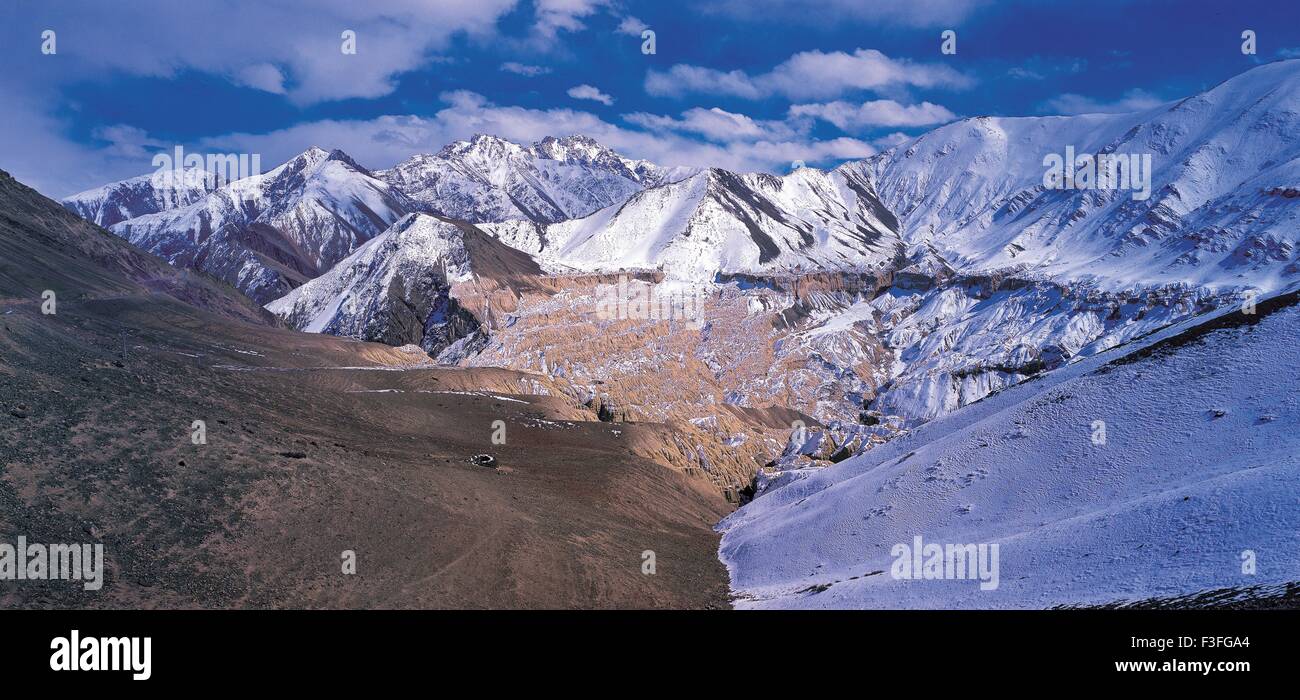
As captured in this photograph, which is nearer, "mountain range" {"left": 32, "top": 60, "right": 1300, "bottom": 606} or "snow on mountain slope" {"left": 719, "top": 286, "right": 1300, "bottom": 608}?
"snow on mountain slope" {"left": 719, "top": 286, "right": 1300, "bottom": 608}

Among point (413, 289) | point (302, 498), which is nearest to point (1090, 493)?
point (302, 498)

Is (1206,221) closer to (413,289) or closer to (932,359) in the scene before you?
(932,359)

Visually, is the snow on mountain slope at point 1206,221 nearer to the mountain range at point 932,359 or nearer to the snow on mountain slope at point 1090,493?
the mountain range at point 932,359

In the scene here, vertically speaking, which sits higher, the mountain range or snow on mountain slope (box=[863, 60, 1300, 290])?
snow on mountain slope (box=[863, 60, 1300, 290])

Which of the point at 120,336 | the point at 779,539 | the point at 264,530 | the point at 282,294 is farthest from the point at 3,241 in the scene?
the point at 282,294

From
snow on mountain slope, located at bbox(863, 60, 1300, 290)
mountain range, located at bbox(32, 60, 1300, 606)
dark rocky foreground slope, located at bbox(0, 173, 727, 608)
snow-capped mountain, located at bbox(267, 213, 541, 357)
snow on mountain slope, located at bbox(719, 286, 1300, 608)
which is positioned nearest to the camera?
snow on mountain slope, located at bbox(719, 286, 1300, 608)

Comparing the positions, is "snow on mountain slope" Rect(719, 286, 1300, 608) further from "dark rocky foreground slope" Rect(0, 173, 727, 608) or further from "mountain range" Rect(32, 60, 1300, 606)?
"dark rocky foreground slope" Rect(0, 173, 727, 608)

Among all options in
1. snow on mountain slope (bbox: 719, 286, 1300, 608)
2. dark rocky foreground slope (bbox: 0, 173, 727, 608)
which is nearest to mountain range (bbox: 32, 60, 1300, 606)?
snow on mountain slope (bbox: 719, 286, 1300, 608)
